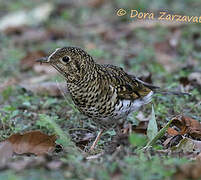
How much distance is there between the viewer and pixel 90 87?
4535 mm

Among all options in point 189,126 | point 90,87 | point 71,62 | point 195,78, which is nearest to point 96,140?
point 90,87

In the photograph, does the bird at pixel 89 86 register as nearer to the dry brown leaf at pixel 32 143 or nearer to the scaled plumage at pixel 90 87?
the scaled plumage at pixel 90 87

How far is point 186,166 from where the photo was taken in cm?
310

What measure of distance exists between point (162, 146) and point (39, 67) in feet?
12.3

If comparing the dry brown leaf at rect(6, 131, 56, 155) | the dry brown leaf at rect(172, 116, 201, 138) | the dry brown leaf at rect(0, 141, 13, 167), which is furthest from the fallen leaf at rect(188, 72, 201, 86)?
the dry brown leaf at rect(0, 141, 13, 167)

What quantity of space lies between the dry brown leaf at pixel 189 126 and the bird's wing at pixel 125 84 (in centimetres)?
51

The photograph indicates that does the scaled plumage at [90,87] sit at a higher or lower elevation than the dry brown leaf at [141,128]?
higher

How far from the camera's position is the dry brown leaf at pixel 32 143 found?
422 centimetres

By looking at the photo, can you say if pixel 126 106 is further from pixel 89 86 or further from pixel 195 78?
pixel 195 78

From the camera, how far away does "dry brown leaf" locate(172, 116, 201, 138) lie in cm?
479

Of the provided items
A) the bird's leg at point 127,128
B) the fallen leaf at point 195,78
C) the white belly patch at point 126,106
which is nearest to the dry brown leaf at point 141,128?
the bird's leg at point 127,128

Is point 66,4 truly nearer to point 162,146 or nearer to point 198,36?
point 198,36

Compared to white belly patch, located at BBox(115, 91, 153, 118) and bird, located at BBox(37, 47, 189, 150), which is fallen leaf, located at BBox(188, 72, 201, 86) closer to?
white belly patch, located at BBox(115, 91, 153, 118)

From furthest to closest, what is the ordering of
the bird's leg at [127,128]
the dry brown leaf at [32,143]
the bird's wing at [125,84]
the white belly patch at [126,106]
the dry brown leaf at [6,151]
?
the bird's leg at [127,128] → the bird's wing at [125,84] → the white belly patch at [126,106] → the dry brown leaf at [32,143] → the dry brown leaf at [6,151]
